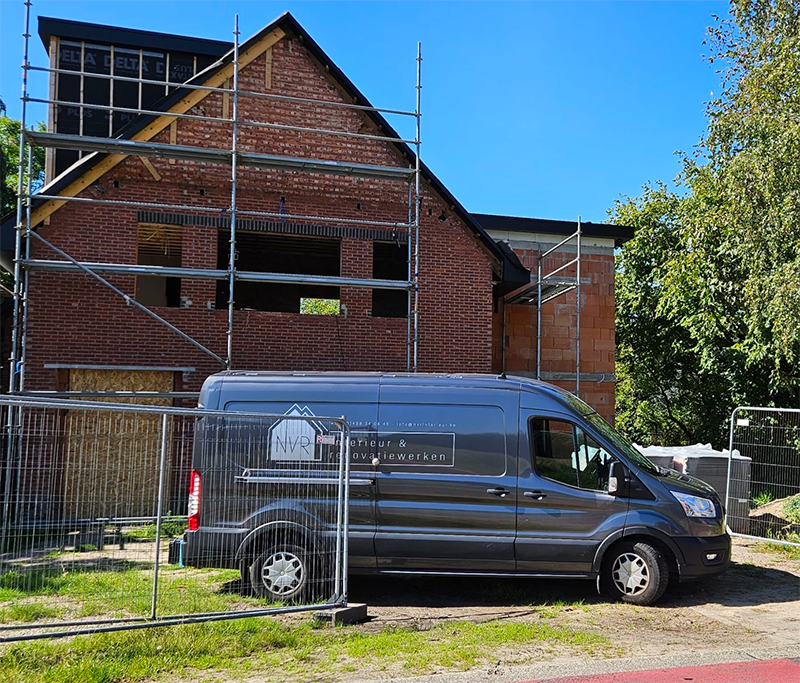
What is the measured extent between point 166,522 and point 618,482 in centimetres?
434

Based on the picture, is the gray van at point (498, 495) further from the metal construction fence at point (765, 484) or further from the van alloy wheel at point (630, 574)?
the metal construction fence at point (765, 484)

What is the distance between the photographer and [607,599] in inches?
286

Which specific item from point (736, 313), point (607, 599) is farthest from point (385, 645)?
point (736, 313)

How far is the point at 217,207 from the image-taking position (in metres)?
12.4

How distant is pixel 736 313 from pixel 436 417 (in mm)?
14110

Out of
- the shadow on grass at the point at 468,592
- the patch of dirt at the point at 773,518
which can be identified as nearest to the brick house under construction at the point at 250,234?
the shadow on grass at the point at 468,592

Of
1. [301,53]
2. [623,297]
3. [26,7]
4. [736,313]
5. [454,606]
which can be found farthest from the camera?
[623,297]

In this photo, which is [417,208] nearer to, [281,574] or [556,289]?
[556,289]

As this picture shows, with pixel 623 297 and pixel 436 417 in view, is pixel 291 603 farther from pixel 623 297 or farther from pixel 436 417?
pixel 623 297

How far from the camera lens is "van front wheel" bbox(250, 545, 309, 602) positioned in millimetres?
6676

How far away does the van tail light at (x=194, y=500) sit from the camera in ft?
21.9

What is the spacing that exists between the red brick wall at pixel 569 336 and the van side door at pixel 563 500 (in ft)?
26.7

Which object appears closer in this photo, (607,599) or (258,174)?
(607,599)

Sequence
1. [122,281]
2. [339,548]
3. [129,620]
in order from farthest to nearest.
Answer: [122,281] < [339,548] < [129,620]
